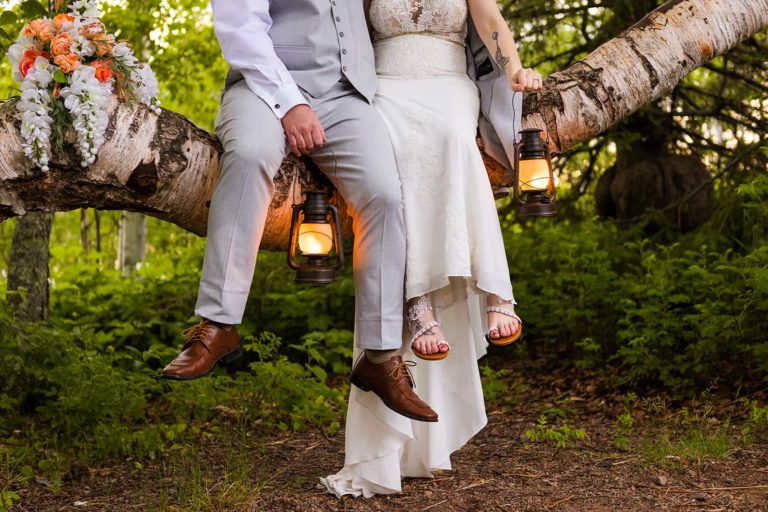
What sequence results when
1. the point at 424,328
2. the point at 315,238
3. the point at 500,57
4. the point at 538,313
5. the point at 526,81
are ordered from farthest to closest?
the point at 538,313 → the point at 500,57 → the point at 526,81 → the point at 424,328 → the point at 315,238

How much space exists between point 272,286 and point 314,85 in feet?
13.0

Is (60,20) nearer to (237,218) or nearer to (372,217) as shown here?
(237,218)

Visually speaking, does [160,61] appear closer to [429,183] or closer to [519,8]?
[519,8]

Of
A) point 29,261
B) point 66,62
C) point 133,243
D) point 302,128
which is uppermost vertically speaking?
point 66,62

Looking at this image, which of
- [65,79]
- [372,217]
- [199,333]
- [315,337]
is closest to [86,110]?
[65,79]

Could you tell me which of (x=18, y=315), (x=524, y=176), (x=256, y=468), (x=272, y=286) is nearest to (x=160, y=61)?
(x=272, y=286)

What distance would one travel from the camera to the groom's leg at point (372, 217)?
3.33 metres

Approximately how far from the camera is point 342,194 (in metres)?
3.46

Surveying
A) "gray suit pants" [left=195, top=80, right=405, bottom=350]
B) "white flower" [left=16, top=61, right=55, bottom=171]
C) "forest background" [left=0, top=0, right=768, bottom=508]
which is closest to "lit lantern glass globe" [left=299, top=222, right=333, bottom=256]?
"gray suit pants" [left=195, top=80, right=405, bottom=350]

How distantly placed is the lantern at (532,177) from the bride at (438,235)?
0.16m

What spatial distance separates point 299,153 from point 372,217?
1.25 feet

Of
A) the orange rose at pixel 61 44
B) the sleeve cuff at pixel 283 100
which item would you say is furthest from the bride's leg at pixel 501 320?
the orange rose at pixel 61 44

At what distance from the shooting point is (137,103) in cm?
330

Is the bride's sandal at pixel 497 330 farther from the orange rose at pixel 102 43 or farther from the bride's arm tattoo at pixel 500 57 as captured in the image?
the orange rose at pixel 102 43
